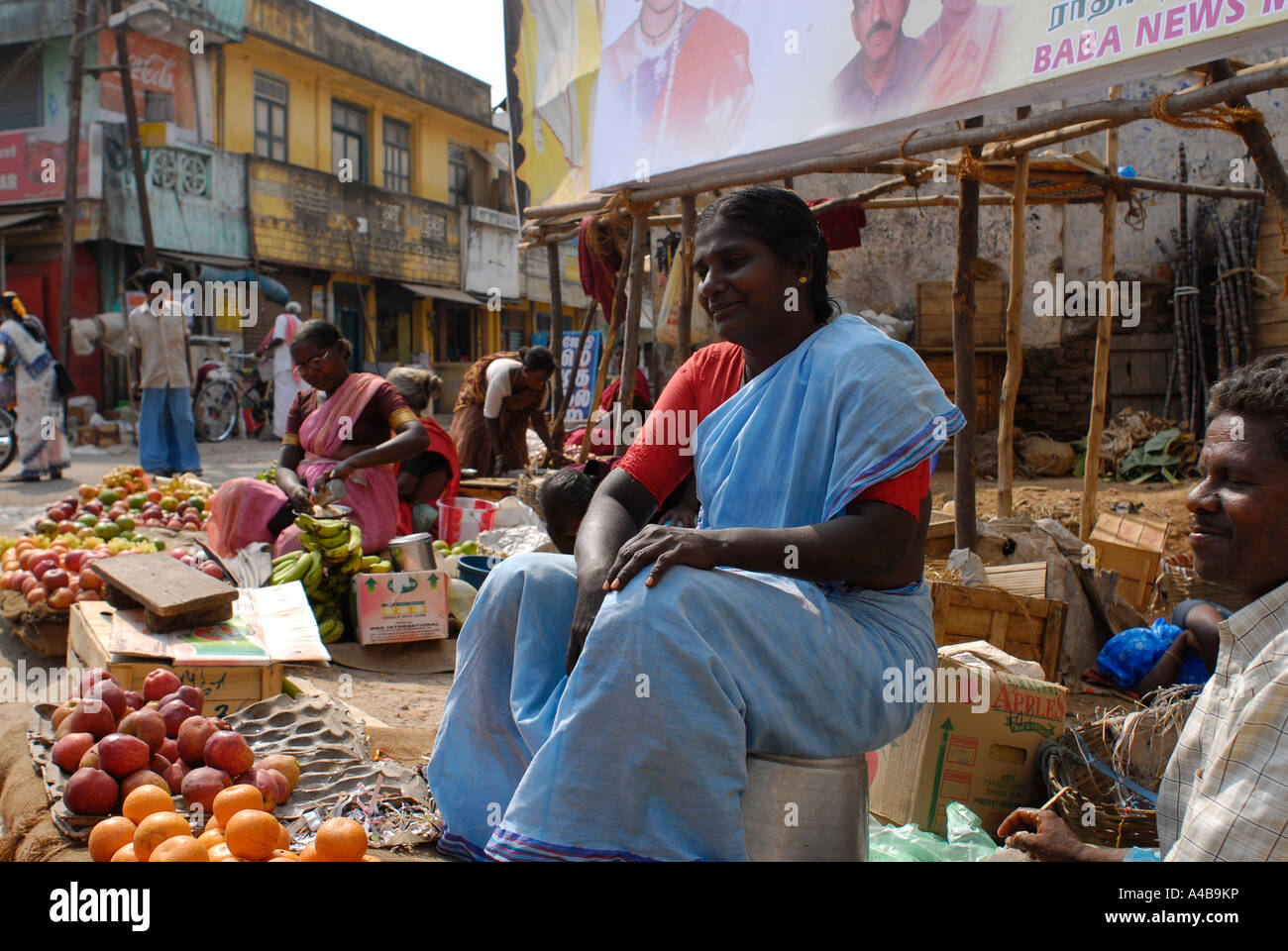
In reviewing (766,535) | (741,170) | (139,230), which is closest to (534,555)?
(766,535)

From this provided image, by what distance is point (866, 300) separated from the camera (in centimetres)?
1084

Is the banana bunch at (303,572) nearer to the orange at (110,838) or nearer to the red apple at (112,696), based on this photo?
the red apple at (112,696)

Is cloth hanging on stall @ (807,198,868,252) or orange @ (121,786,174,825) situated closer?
orange @ (121,786,174,825)

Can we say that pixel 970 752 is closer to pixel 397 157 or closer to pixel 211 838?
pixel 211 838

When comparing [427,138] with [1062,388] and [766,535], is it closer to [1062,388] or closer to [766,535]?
[1062,388]

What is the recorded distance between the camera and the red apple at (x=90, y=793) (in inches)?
92.7

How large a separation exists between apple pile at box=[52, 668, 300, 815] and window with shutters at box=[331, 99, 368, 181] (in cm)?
1983

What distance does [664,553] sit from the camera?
5.77ft

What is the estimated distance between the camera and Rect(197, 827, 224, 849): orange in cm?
208

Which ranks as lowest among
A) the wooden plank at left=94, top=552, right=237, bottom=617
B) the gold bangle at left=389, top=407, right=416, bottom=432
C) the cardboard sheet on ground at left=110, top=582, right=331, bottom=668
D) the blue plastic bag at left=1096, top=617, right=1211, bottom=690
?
the blue plastic bag at left=1096, top=617, right=1211, bottom=690

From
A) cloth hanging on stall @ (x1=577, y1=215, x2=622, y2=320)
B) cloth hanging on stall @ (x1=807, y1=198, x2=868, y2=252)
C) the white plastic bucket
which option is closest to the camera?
the white plastic bucket

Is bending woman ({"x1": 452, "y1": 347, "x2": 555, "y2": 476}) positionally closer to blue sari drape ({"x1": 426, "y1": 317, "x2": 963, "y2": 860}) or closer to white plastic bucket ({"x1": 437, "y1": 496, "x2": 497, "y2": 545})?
white plastic bucket ({"x1": 437, "y1": 496, "x2": 497, "y2": 545})

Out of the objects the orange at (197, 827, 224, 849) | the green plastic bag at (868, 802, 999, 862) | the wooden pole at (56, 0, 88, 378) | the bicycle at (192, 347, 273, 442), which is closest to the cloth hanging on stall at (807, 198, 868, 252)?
the green plastic bag at (868, 802, 999, 862)

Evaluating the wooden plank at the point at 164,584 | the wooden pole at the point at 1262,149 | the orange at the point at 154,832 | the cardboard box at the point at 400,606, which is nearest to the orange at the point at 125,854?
the orange at the point at 154,832
